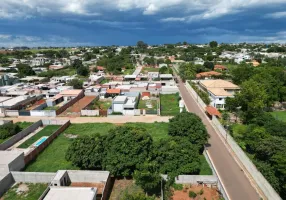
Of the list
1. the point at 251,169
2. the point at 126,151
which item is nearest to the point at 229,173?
the point at 251,169

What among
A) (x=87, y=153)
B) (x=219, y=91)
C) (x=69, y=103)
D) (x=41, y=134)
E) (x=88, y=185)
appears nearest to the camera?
(x=88, y=185)

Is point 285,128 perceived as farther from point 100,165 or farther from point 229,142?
point 100,165

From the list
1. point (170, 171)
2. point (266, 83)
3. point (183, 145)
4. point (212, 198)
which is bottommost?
point (212, 198)

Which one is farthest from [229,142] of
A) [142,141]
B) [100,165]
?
[100,165]

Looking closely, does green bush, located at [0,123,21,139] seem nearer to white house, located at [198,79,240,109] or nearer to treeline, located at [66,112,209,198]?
treeline, located at [66,112,209,198]

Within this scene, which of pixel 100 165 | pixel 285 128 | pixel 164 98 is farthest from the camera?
pixel 164 98

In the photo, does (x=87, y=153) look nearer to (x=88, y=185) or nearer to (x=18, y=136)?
(x=88, y=185)

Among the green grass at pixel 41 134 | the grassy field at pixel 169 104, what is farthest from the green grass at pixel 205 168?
the green grass at pixel 41 134

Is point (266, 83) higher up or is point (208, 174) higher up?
point (266, 83)
